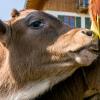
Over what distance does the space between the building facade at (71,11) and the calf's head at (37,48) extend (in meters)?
4.55

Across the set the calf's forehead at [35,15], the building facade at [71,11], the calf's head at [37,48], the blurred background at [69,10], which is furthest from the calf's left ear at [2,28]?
the building facade at [71,11]

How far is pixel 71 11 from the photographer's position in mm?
8055

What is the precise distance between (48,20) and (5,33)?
24 cm

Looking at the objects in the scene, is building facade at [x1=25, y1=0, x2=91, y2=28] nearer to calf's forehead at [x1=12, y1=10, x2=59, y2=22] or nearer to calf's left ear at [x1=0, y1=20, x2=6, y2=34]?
calf's forehead at [x1=12, y1=10, x2=59, y2=22]

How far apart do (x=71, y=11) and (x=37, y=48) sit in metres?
5.43

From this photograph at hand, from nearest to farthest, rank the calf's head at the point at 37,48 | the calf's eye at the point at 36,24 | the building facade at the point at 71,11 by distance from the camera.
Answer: the calf's head at the point at 37,48, the calf's eye at the point at 36,24, the building facade at the point at 71,11

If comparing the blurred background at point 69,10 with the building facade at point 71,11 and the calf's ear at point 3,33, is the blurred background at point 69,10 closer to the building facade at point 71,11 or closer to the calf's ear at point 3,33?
the building facade at point 71,11

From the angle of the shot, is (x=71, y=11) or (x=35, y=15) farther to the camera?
(x=71, y=11)

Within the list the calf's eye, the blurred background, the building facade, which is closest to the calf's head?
the calf's eye

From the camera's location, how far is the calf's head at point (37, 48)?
8.52 feet

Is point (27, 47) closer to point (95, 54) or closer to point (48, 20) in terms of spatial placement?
point (48, 20)

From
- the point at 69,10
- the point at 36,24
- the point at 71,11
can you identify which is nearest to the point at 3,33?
the point at 36,24

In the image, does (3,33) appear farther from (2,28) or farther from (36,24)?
(36,24)

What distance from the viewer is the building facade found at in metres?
7.50
